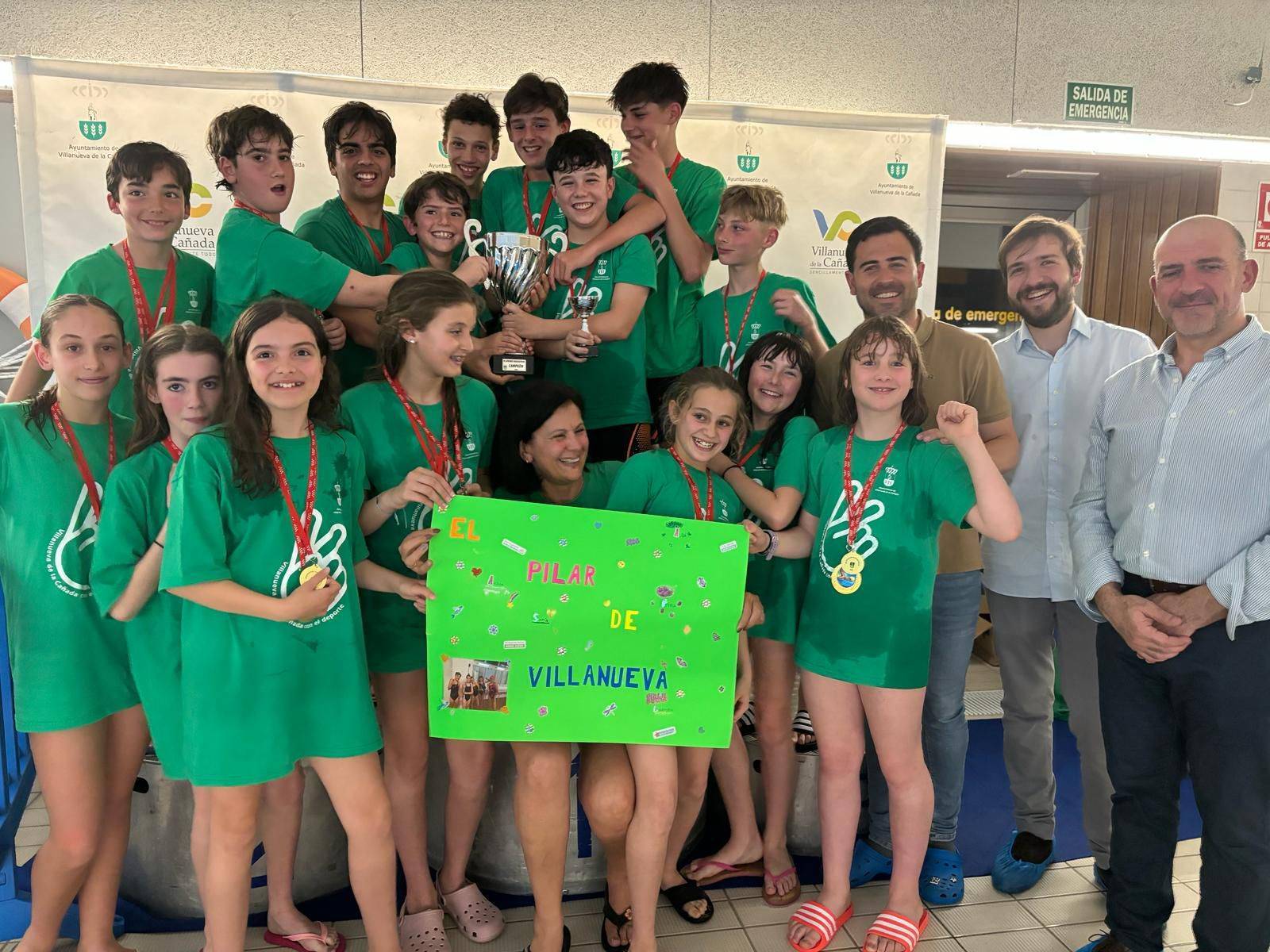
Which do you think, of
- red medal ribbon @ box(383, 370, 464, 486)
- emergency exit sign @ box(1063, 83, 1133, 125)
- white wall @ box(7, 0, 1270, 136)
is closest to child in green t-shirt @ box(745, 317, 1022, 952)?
red medal ribbon @ box(383, 370, 464, 486)

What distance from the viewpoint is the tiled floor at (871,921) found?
2619 mm

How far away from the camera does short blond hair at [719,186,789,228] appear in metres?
2.94

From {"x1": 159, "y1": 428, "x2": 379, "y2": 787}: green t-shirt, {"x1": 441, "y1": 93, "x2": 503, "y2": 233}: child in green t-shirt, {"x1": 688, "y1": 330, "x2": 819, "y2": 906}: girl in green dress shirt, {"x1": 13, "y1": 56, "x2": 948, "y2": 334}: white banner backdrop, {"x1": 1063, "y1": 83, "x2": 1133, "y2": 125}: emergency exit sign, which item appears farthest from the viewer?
{"x1": 1063, "y1": 83, "x2": 1133, "y2": 125}: emergency exit sign

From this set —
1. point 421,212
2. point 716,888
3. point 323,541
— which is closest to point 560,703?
point 323,541

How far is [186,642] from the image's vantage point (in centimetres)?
205

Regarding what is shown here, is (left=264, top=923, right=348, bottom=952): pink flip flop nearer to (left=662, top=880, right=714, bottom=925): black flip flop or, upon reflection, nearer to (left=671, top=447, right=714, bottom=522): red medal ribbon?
(left=662, top=880, right=714, bottom=925): black flip flop

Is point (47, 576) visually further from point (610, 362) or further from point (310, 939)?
point (610, 362)

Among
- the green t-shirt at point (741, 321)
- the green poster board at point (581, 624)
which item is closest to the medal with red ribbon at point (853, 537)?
the green poster board at point (581, 624)

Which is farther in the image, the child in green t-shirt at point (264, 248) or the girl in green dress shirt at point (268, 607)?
the child in green t-shirt at point (264, 248)

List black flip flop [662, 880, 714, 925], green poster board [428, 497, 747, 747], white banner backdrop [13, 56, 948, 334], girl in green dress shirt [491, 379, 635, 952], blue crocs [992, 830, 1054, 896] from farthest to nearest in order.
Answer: white banner backdrop [13, 56, 948, 334] < blue crocs [992, 830, 1054, 896] < black flip flop [662, 880, 714, 925] < girl in green dress shirt [491, 379, 635, 952] < green poster board [428, 497, 747, 747]

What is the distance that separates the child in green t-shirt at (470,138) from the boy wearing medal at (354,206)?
0.28 meters

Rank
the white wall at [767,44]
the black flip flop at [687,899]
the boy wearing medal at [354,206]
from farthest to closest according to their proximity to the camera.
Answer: the white wall at [767,44] < the boy wearing medal at [354,206] < the black flip flop at [687,899]

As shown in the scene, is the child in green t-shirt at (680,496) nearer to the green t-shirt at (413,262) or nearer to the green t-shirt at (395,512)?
the green t-shirt at (395,512)

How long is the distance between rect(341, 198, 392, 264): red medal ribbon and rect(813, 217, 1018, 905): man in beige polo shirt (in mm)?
1533
